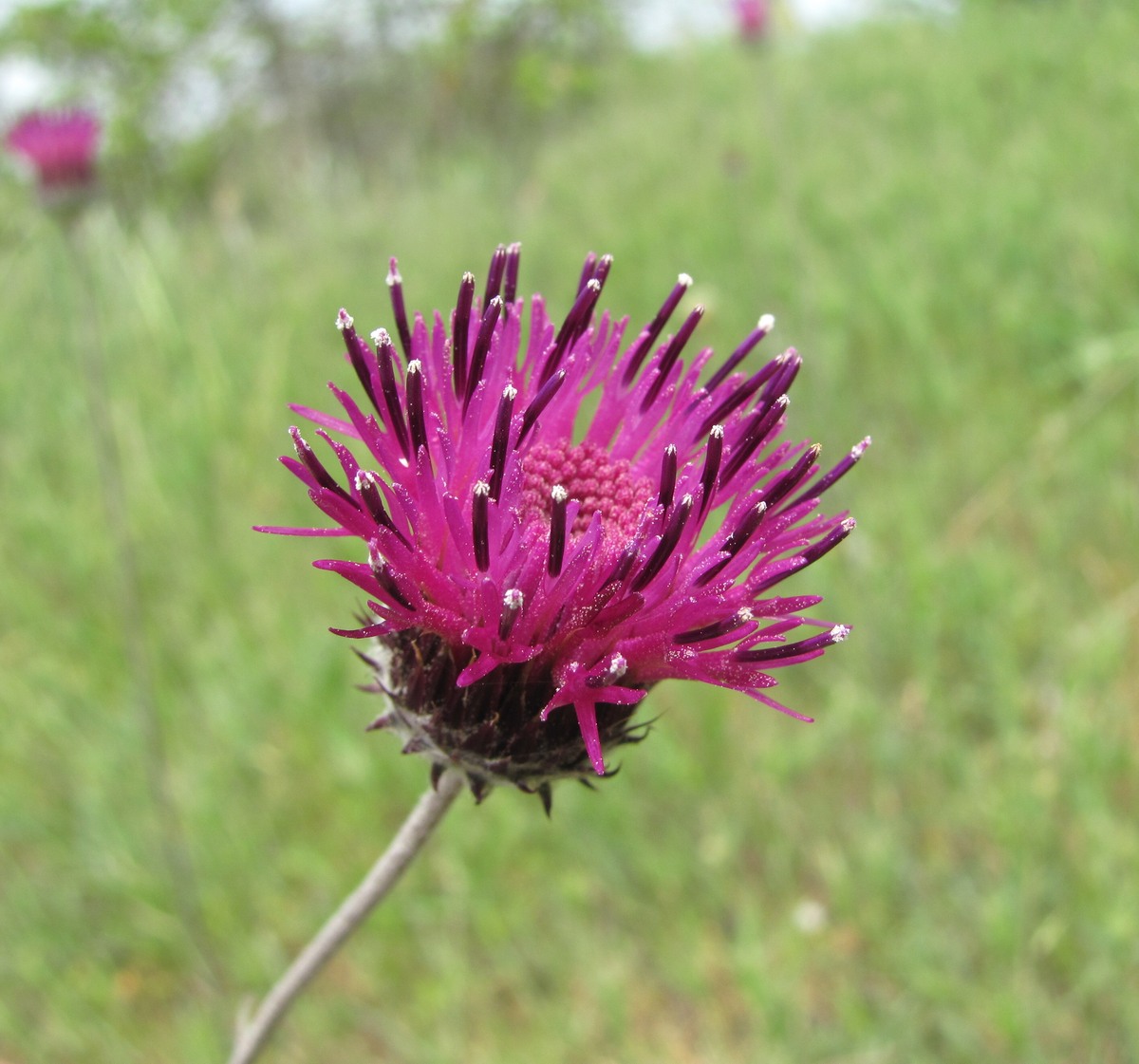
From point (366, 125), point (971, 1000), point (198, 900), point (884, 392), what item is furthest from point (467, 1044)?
point (366, 125)

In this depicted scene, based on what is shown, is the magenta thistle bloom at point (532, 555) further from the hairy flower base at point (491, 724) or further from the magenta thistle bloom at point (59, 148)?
the magenta thistle bloom at point (59, 148)

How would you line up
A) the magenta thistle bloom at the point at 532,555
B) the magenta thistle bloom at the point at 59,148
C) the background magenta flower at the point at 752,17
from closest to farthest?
the magenta thistle bloom at the point at 532,555, the magenta thistle bloom at the point at 59,148, the background magenta flower at the point at 752,17

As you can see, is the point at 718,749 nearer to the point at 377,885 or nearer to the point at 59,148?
the point at 377,885

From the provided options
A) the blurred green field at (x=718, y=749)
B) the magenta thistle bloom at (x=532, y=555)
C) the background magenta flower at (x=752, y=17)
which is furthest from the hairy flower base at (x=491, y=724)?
the background magenta flower at (x=752, y=17)

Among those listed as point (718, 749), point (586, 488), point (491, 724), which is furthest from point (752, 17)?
point (491, 724)

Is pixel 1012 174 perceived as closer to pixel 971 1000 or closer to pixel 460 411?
pixel 971 1000

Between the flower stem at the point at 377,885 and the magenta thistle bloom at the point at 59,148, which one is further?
the magenta thistle bloom at the point at 59,148

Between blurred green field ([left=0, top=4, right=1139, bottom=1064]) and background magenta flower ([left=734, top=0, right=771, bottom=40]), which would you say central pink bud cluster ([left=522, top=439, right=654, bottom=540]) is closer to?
blurred green field ([left=0, top=4, right=1139, bottom=1064])

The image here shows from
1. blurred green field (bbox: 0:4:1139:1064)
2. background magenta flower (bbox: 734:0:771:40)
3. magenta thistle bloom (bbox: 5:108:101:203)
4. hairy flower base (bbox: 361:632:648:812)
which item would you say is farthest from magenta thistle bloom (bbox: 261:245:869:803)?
background magenta flower (bbox: 734:0:771:40)
